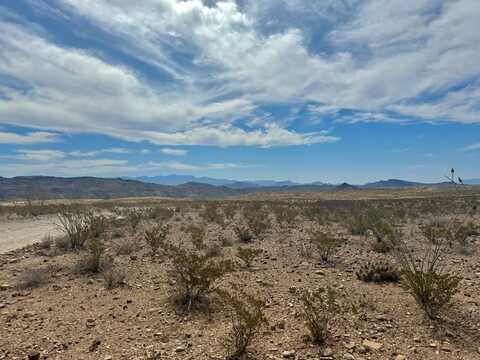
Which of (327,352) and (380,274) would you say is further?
(380,274)

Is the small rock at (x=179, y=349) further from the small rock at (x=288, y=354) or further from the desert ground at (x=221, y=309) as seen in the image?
the small rock at (x=288, y=354)

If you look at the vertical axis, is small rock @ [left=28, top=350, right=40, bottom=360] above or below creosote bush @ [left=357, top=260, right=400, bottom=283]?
below

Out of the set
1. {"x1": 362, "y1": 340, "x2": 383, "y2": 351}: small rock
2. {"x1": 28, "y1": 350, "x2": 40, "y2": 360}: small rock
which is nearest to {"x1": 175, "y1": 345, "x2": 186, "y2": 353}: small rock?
{"x1": 28, "y1": 350, "x2": 40, "y2": 360}: small rock

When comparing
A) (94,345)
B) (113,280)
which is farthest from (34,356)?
(113,280)

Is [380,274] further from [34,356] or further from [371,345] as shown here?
[34,356]

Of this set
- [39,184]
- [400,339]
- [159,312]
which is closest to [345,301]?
[400,339]

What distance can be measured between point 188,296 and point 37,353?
2.77 metres

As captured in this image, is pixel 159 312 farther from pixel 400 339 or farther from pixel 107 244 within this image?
pixel 107 244

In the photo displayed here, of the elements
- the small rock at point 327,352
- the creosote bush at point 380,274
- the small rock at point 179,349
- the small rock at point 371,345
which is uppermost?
the creosote bush at point 380,274

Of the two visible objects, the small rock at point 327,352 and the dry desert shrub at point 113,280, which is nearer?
the small rock at point 327,352

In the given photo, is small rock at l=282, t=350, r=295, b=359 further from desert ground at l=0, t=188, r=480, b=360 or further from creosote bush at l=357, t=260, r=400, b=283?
creosote bush at l=357, t=260, r=400, b=283

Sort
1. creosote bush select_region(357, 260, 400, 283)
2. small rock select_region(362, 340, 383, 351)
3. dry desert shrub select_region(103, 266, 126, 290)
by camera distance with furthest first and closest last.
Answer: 1. creosote bush select_region(357, 260, 400, 283)
2. dry desert shrub select_region(103, 266, 126, 290)
3. small rock select_region(362, 340, 383, 351)

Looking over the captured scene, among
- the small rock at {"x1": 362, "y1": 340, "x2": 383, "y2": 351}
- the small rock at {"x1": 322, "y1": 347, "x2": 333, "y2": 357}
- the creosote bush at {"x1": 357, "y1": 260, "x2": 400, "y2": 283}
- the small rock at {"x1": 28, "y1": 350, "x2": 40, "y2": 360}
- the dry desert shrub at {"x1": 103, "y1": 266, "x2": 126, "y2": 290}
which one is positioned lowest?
the small rock at {"x1": 28, "y1": 350, "x2": 40, "y2": 360}

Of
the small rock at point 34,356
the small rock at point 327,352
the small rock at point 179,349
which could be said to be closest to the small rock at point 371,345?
the small rock at point 327,352
